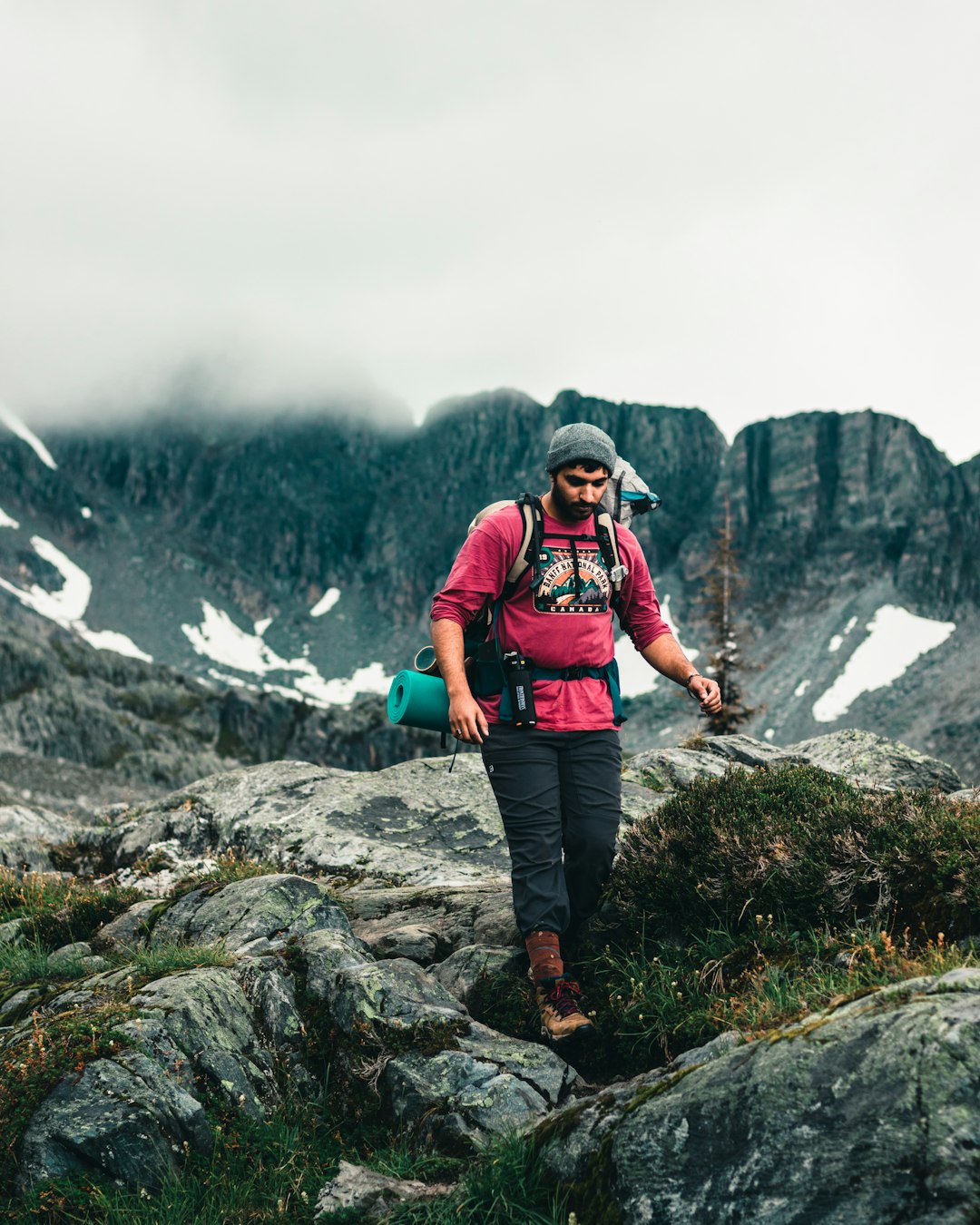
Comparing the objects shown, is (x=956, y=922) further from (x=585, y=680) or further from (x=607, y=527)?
(x=607, y=527)

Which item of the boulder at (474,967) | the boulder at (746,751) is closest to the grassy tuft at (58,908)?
the boulder at (474,967)

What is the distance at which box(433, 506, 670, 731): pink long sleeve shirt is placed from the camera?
690cm

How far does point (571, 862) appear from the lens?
22.9 ft

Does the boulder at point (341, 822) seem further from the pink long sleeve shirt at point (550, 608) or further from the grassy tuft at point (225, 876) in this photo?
the pink long sleeve shirt at point (550, 608)

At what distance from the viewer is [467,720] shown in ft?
21.1

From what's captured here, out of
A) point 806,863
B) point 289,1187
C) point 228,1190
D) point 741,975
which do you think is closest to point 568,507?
point 806,863

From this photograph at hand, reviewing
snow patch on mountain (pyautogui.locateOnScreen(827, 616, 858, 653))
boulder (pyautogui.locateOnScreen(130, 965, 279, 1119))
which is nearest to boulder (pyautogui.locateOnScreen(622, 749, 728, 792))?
boulder (pyautogui.locateOnScreen(130, 965, 279, 1119))

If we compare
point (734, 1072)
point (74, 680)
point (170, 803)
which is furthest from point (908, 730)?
point (74, 680)

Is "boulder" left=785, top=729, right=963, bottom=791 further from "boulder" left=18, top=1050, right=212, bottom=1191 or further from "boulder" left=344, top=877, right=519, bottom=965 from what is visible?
"boulder" left=18, top=1050, right=212, bottom=1191

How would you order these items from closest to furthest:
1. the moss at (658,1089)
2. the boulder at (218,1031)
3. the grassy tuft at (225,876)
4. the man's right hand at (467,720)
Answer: the moss at (658,1089), the boulder at (218,1031), the man's right hand at (467,720), the grassy tuft at (225,876)

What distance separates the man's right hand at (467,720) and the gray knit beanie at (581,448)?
188 centimetres

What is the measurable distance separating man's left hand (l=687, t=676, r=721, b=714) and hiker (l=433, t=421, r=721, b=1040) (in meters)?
0.02

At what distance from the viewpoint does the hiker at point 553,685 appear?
22.3ft

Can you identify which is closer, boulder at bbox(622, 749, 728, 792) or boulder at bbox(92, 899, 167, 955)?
boulder at bbox(92, 899, 167, 955)
